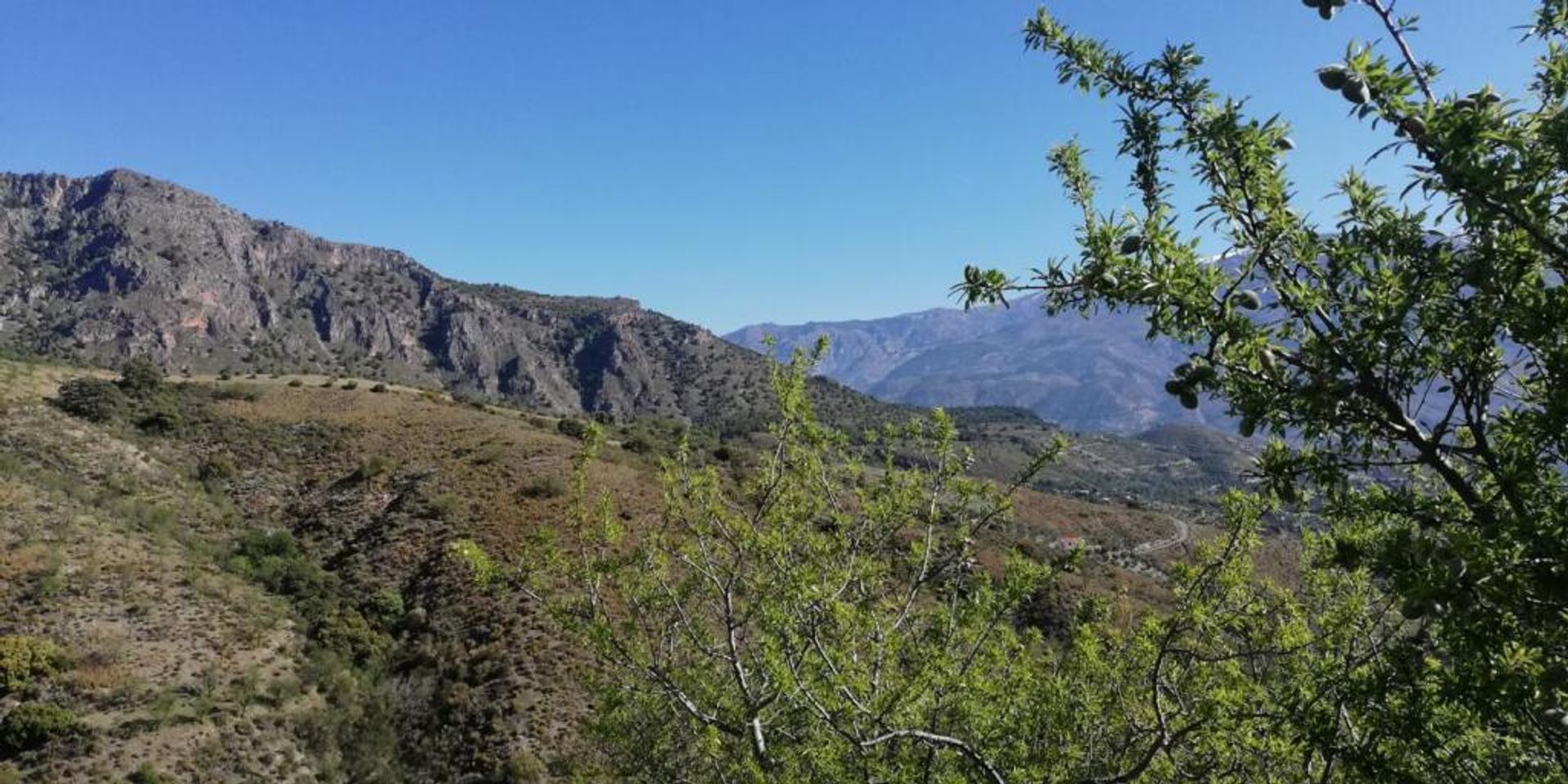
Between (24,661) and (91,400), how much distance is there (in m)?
32.5

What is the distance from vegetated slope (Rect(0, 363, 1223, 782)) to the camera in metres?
22.2

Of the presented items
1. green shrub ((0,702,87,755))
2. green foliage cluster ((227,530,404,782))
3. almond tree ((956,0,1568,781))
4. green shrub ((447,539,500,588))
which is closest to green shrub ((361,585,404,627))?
green foliage cluster ((227,530,404,782))

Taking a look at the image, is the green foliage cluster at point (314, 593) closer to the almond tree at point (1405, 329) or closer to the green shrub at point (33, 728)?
the green shrub at point (33, 728)

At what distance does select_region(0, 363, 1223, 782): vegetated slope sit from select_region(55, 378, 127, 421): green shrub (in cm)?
85

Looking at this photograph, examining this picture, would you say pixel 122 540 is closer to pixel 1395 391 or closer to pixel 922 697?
pixel 922 697

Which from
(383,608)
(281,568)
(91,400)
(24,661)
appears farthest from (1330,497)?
(91,400)

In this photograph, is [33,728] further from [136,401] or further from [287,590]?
[136,401]

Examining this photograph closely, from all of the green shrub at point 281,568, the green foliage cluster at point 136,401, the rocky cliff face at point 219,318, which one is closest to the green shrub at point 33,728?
the green shrub at point 281,568

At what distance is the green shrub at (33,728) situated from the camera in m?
19.8

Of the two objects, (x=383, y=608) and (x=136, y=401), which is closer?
(x=383, y=608)

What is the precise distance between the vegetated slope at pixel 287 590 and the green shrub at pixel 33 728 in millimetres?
317

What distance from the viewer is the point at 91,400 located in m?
46.7

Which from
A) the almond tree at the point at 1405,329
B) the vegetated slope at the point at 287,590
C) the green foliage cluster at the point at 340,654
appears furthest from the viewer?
the green foliage cluster at the point at 340,654

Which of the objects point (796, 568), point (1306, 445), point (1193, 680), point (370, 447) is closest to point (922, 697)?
point (796, 568)
